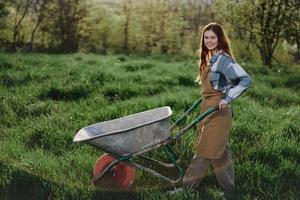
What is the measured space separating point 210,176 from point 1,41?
30.4ft

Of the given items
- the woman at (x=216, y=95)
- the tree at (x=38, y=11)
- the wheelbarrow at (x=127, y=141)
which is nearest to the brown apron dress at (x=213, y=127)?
the woman at (x=216, y=95)

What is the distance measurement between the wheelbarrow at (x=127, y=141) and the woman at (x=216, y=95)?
0.45ft

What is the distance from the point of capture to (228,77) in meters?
4.29

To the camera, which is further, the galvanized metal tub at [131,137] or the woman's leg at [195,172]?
the woman's leg at [195,172]

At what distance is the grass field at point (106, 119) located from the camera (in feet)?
15.6

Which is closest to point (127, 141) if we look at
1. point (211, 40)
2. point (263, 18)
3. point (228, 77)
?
point (228, 77)

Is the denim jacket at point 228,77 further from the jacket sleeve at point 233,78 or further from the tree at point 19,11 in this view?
the tree at point 19,11

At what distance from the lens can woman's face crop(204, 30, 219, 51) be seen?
14.6 ft

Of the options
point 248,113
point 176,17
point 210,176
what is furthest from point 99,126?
point 176,17

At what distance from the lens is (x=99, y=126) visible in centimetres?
476

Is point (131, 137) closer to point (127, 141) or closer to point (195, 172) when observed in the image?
point (127, 141)

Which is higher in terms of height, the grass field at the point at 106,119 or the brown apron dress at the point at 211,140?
the brown apron dress at the point at 211,140

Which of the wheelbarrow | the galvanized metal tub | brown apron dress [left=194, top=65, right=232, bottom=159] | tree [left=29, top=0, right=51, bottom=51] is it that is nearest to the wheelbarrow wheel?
the wheelbarrow

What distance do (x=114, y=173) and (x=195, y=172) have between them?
678 mm
